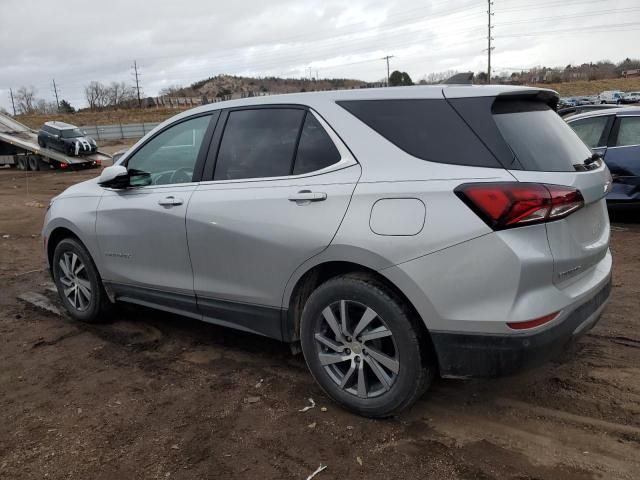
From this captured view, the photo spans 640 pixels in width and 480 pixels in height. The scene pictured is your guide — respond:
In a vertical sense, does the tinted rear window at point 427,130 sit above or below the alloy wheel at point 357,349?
above

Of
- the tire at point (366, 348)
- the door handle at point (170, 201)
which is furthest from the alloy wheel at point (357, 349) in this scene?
the door handle at point (170, 201)

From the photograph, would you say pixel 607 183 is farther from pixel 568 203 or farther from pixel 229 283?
pixel 229 283

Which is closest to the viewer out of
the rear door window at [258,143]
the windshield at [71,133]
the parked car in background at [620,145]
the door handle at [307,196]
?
the door handle at [307,196]

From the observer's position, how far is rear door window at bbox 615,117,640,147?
7.63m

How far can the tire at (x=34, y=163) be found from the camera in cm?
2227

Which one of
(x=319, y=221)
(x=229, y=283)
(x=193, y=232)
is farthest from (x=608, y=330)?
(x=193, y=232)

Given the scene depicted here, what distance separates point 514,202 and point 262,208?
1442 millimetres

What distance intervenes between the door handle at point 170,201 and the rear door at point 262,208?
13cm

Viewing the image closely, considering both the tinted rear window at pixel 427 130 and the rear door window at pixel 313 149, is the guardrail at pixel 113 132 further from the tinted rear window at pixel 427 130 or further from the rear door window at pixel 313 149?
the tinted rear window at pixel 427 130

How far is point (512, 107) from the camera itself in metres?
2.90

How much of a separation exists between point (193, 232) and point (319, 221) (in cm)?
104

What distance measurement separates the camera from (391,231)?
2.72 meters

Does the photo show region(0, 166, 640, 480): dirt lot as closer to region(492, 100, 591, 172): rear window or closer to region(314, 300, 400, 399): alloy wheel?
region(314, 300, 400, 399): alloy wheel

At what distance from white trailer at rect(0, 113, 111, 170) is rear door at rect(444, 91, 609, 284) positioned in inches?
853
